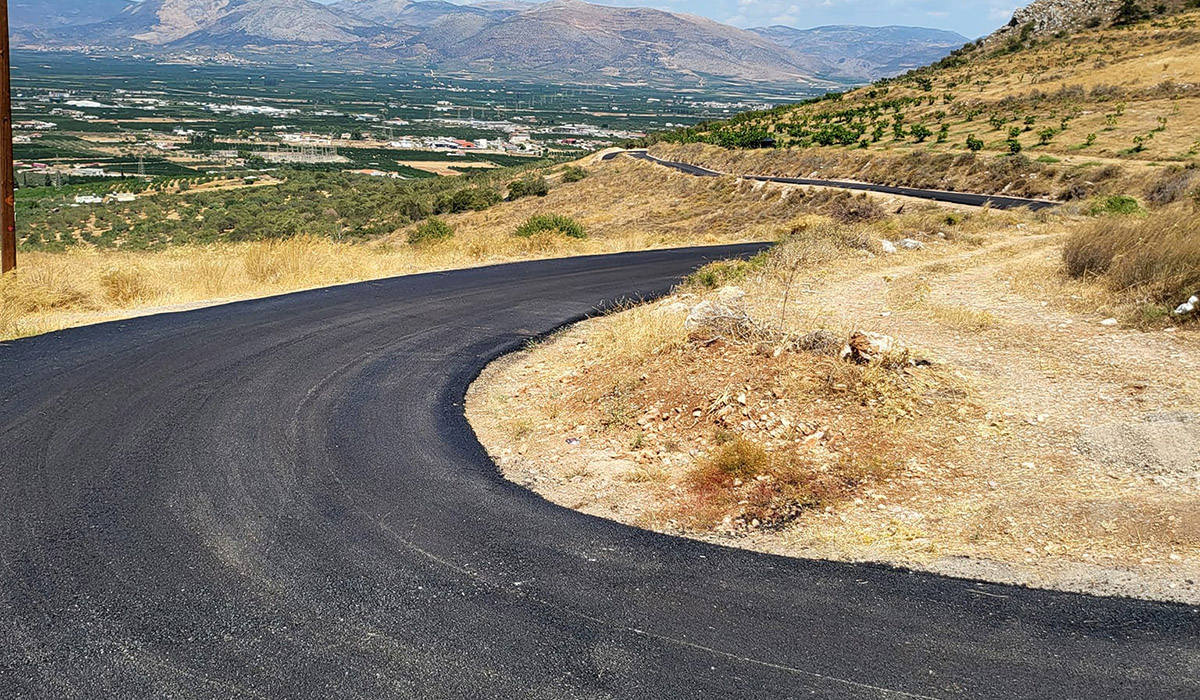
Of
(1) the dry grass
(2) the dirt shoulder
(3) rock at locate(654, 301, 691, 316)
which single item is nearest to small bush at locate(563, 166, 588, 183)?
(1) the dry grass

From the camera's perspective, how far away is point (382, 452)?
718 cm

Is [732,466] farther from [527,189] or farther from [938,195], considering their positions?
[527,189]

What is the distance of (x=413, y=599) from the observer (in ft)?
15.4

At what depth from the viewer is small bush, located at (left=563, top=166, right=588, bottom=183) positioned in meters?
59.6

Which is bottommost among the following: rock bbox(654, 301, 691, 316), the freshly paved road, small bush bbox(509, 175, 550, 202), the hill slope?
the freshly paved road

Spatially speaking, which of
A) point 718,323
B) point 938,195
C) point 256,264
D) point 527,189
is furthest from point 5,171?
point 527,189

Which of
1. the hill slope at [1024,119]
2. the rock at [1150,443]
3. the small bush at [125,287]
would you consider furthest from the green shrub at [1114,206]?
the small bush at [125,287]

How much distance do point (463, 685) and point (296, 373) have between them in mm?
6467

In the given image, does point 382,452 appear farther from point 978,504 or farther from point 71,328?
point 71,328

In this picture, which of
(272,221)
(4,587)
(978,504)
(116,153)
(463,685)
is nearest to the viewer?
(463,685)

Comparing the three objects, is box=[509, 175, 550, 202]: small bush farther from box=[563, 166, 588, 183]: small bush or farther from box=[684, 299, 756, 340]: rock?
box=[684, 299, 756, 340]: rock

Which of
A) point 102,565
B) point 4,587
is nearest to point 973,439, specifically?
point 102,565

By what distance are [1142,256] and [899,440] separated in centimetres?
756

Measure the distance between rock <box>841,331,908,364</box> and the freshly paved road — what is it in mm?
3715
